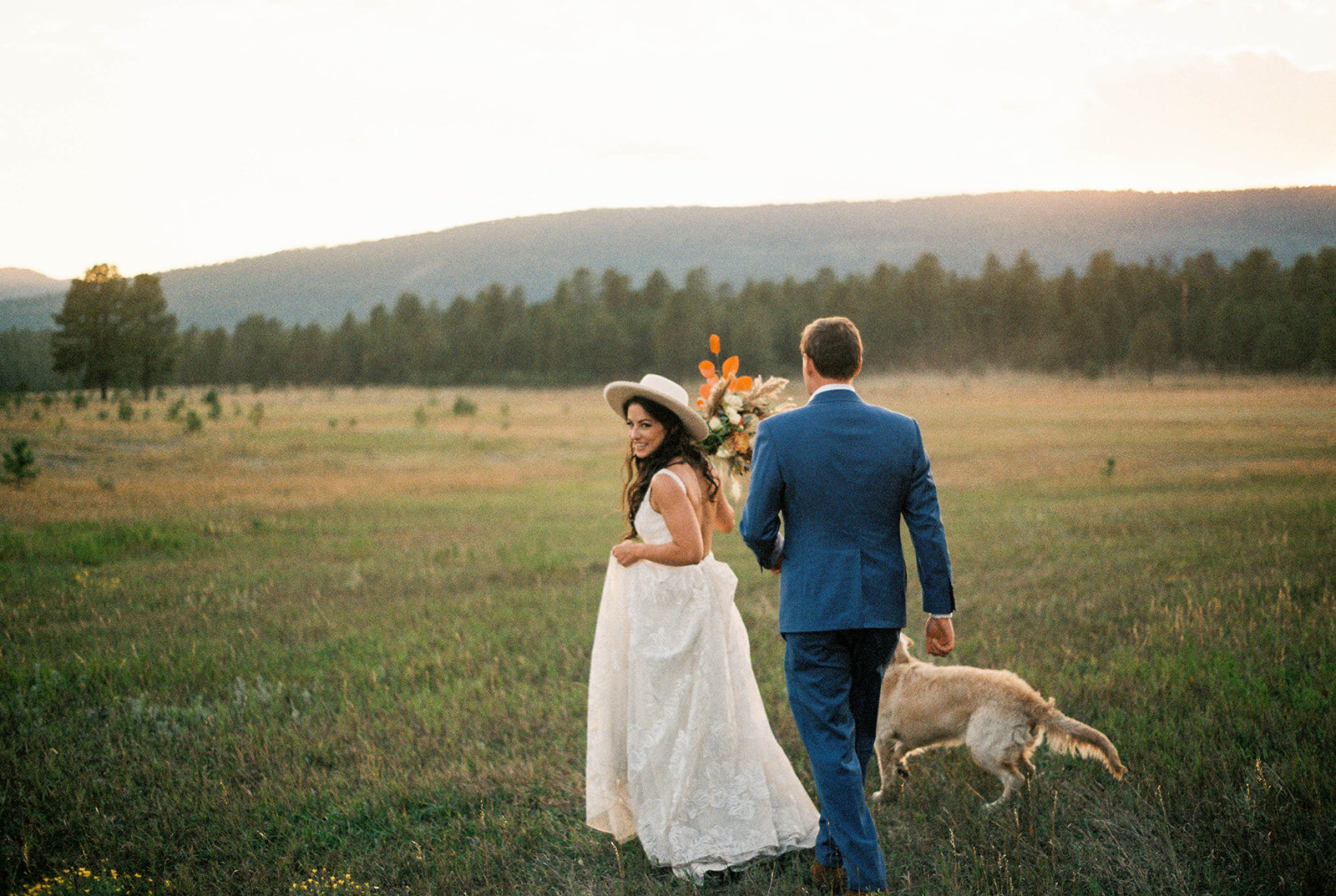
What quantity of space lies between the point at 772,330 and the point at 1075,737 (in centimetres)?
7994

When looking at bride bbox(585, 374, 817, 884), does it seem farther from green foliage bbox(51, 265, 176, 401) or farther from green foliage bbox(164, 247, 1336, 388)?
green foliage bbox(164, 247, 1336, 388)

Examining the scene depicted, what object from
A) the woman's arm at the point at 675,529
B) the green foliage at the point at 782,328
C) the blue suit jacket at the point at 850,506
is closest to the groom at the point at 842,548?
the blue suit jacket at the point at 850,506

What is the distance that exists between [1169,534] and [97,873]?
13.6 meters

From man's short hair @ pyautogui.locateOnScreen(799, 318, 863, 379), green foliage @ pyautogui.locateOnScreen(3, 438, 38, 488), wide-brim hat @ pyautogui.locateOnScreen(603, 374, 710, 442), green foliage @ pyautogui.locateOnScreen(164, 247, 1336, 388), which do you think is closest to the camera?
man's short hair @ pyautogui.locateOnScreen(799, 318, 863, 379)

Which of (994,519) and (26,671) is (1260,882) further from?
(994,519)

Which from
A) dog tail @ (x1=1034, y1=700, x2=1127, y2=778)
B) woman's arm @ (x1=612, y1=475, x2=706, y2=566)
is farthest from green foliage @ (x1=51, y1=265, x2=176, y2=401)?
dog tail @ (x1=1034, y1=700, x2=1127, y2=778)

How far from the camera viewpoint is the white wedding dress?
420 centimetres

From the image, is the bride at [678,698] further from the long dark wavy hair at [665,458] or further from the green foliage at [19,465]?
the green foliage at [19,465]

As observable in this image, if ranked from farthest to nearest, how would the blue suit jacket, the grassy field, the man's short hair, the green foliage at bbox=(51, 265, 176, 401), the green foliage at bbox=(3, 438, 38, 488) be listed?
the green foliage at bbox=(51, 265, 176, 401) → the green foliage at bbox=(3, 438, 38, 488) → the grassy field → the man's short hair → the blue suit jacket

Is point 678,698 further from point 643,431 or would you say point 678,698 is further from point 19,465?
point 19,465

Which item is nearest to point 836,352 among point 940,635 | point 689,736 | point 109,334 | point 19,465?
point 940,635

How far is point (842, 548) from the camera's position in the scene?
377cm

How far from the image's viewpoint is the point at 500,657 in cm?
791

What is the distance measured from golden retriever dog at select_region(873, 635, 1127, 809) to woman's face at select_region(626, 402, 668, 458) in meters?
1.94
